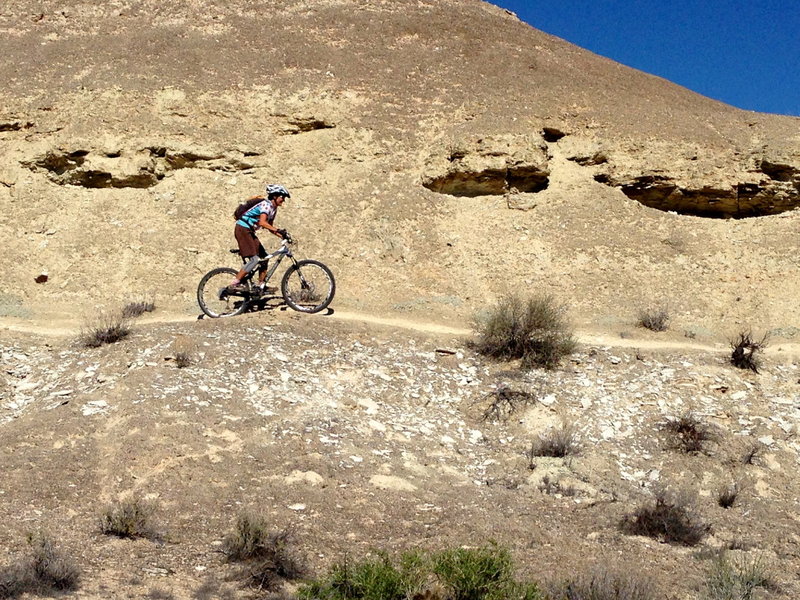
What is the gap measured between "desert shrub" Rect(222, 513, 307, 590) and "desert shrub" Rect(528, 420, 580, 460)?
10.3ft

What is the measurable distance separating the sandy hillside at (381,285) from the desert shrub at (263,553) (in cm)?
18

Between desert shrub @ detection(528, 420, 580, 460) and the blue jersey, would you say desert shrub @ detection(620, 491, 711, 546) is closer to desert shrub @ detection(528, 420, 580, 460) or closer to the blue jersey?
desert shrub @ detection(528, 420, 580, 460)

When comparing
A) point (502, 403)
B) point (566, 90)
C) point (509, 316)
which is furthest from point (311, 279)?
point (566, 90)

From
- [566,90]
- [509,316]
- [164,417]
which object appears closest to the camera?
[164,417]

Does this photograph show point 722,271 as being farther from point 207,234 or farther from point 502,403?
point 207,234

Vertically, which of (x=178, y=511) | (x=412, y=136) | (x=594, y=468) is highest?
(x=412, y=136)

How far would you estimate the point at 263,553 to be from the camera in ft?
19.9

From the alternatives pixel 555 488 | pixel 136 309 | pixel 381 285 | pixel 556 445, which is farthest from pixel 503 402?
pixel 136 309

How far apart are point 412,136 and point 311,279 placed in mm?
5023

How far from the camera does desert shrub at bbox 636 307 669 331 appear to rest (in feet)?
38.4

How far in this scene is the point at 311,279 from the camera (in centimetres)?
1168

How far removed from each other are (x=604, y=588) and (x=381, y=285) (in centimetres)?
804

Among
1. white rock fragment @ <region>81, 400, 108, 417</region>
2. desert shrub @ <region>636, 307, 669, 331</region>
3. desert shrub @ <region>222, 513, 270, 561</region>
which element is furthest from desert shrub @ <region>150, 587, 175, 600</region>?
desert shrub @ <region>636, 307, 669, 331</region>

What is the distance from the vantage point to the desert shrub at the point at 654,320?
1170cm
